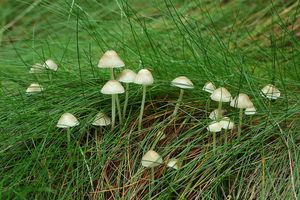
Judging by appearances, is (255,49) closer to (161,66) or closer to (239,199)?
(161,66)

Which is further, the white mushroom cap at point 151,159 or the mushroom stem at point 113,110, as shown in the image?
the mushroom stem at point 113,110

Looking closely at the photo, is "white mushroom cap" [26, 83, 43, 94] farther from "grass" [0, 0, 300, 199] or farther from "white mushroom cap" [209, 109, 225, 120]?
"white mushroom cap" [209, 109, 225, 120]

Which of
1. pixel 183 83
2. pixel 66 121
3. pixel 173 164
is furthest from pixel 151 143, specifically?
pixel 66 121

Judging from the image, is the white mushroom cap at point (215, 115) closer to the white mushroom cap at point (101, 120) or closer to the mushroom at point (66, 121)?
the white mushroom cap at point (101, 120)

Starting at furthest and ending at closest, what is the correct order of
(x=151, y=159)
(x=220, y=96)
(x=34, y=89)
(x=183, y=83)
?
(x=34, y=89) < (x=183, y=83) < (x=220, y=96) < (x=151, y=159)

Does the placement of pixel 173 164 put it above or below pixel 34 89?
below

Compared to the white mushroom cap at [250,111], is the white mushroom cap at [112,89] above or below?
above

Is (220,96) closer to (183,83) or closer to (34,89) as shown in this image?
(183,83)

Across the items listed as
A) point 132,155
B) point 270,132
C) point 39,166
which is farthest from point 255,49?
point 39,166

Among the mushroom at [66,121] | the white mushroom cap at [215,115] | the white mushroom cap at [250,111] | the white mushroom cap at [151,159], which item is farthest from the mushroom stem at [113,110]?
the white mushroom cap at [250,111]
